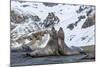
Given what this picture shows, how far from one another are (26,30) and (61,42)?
1.41ft

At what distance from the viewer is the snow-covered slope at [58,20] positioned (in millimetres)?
2137

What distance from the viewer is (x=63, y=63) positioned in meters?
2.29

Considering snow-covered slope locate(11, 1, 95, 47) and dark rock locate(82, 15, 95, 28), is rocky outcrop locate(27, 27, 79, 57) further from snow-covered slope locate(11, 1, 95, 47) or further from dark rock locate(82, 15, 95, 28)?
dark rock locate(82, 15, 95, 28)

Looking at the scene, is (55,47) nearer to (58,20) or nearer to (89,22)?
(58,20)

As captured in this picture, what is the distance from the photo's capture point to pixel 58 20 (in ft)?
7.47

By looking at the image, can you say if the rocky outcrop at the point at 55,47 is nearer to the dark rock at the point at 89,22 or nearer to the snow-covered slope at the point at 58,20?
the snow-covered slope at the point at 58,20

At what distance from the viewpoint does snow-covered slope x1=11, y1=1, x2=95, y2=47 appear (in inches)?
84.1

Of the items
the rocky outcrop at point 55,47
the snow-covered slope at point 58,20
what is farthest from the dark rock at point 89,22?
the rocky outcrop at point 55,47

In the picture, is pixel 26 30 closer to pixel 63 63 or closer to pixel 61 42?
pixel 61 42

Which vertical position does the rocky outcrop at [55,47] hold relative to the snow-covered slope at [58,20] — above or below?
below

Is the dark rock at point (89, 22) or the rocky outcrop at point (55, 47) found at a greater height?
the dark rock at point (89, 22)

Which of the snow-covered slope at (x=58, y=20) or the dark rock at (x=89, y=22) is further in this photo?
the dark rock at (x=89, y=22)

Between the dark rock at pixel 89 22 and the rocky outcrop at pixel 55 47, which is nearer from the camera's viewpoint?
the rocky outcrop at pixel 55 47
